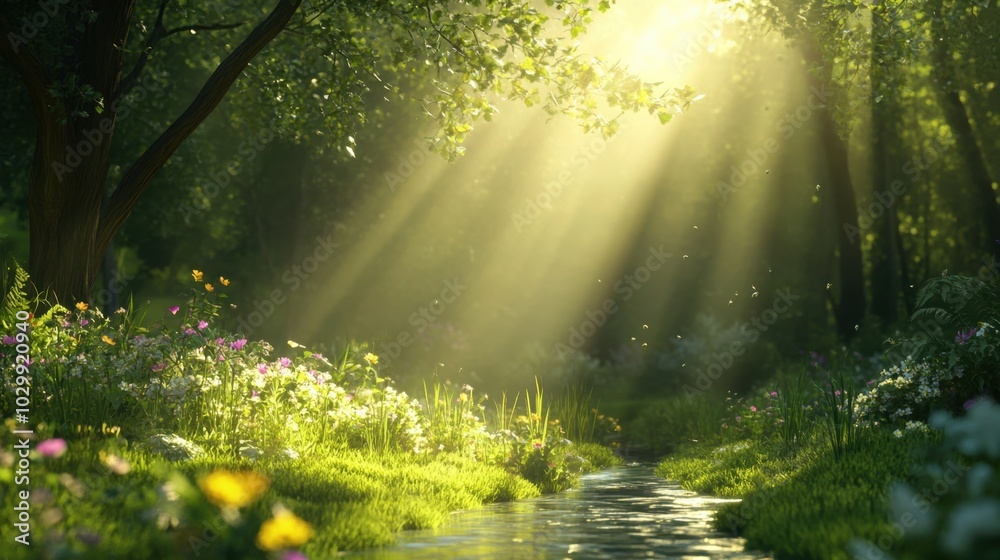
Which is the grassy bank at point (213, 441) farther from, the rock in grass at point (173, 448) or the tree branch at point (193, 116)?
the tree branch at point (193, 116)

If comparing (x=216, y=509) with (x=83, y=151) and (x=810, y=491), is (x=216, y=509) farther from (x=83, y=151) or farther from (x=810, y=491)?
(x=83, y=151)

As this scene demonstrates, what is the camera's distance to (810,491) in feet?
30.9

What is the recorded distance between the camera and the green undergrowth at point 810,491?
763 cm

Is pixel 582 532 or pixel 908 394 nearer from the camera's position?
pixel 582 532

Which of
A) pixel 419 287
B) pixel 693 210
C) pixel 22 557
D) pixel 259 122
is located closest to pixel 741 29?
pixel 693 210

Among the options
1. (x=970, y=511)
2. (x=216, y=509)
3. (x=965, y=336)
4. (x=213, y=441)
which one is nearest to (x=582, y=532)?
(x=216, y=509)

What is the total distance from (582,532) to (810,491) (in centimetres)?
208

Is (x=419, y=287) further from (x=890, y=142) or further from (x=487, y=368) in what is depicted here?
(x=890, y=142)

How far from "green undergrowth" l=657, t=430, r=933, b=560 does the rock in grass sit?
5.13 m

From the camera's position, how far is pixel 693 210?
37.1m

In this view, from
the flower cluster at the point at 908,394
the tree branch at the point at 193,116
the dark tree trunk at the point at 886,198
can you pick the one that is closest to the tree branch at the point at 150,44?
the tree branch at the point at 193,116

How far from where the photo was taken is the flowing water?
312 inches

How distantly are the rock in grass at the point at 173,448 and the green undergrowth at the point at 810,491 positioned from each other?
5134 millimetres

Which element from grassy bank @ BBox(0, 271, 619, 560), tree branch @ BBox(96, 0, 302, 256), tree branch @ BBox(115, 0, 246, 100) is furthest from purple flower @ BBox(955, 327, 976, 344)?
tree branch @ BBox(115, 0, 246, 100)
